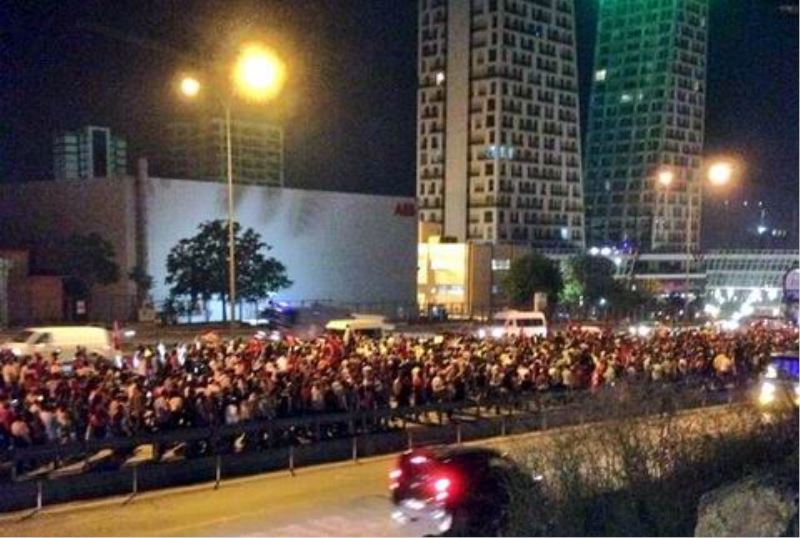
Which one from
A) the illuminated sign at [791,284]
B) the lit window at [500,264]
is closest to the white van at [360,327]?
the illuminated sign at [791,284]

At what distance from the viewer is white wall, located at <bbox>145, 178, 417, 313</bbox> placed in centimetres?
6656

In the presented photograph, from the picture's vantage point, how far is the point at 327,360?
21.6 metres

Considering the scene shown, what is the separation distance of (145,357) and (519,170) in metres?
106

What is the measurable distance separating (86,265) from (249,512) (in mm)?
49064

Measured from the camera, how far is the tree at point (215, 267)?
199ft

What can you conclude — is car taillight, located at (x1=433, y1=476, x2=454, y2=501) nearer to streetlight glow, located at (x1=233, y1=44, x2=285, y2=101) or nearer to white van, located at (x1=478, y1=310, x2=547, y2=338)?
streetlight glow, located at (x1=233, y1=44, x2=285, y2=101)

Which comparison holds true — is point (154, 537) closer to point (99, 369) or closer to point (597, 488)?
point (597, 488)

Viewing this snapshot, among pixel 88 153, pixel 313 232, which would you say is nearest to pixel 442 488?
pixel 313 232

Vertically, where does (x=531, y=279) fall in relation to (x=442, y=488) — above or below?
below

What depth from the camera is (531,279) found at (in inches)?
3140

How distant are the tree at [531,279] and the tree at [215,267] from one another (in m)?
24.0

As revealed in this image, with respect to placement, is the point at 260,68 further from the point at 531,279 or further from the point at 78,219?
the point at 531,279

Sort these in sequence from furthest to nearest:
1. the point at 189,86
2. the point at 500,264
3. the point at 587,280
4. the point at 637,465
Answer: the point at 500,264
the point at 587,280
the point at 189,86
the point at 637,465

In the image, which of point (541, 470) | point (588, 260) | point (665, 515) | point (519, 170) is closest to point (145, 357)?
point (541, 470)
